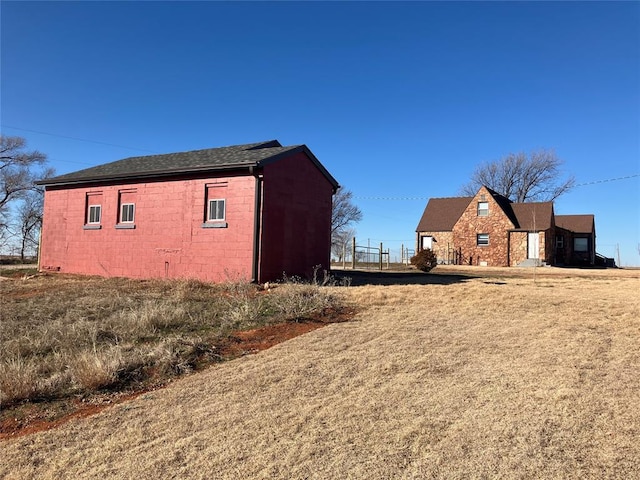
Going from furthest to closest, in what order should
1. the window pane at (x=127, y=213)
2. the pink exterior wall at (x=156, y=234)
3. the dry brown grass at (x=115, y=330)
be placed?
the window pane at (x=127, y=213) → the pink exterior wall at (x=156, y=234) → the dry brown grass at (x=115, y=330)

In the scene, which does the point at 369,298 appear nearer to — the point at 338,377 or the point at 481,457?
the point at 338,377

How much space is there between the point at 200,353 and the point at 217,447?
2.81 metres

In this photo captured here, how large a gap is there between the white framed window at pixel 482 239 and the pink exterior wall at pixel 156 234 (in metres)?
25.1

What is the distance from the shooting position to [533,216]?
1238 inches

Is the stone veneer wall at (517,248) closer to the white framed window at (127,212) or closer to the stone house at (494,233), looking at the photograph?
the stone house at (494,233)

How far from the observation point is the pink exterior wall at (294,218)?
13.9m

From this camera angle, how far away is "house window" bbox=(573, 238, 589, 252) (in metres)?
39.3

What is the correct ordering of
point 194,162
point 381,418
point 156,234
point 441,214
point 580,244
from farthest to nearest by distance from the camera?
point 580,244
point 441,214
point 194,162
point 156,234
point 381,418

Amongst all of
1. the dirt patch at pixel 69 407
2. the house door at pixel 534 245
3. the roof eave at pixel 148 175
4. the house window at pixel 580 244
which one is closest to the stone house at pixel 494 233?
the house door at pixel 534 245

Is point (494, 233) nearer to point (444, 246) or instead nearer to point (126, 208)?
point (444, 246)

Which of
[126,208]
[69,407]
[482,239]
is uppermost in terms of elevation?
[482,239]

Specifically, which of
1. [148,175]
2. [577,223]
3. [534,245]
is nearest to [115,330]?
[148,175]

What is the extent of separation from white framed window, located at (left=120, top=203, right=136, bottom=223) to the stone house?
998 inches

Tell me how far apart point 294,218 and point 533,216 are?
22513mm
